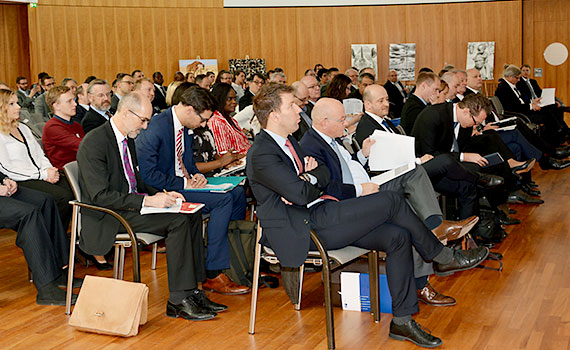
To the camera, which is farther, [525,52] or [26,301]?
[525,52]

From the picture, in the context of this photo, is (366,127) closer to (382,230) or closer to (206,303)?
(382,230)

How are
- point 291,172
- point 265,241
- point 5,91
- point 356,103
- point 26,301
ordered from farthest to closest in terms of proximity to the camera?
point 356,103
point 5,91
point 26,301
point 265,241
point 291,172

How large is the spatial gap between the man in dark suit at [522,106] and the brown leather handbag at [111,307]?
777 centimetres

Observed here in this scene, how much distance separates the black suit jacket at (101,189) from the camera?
153 inches

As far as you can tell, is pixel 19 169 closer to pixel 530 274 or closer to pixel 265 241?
pixel 265 241

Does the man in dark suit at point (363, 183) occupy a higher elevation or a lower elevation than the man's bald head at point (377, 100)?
lower

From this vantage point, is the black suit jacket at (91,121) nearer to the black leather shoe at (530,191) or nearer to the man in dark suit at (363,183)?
the man in dark suit at (363,183)

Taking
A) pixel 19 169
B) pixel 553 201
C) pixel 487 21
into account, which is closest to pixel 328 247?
pixel 19 169

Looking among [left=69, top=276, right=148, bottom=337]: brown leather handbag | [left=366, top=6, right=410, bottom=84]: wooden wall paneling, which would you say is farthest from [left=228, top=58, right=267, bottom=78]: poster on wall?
[left=69, top=276, right=148, bottom=337]: brown leather handbag

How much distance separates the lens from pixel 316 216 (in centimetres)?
352

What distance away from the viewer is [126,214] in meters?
3.99

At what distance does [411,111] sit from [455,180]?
122 centimetres

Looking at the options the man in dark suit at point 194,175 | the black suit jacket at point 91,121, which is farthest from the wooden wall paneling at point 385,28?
the man in dark suit at point 194,175

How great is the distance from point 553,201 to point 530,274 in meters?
2.66
